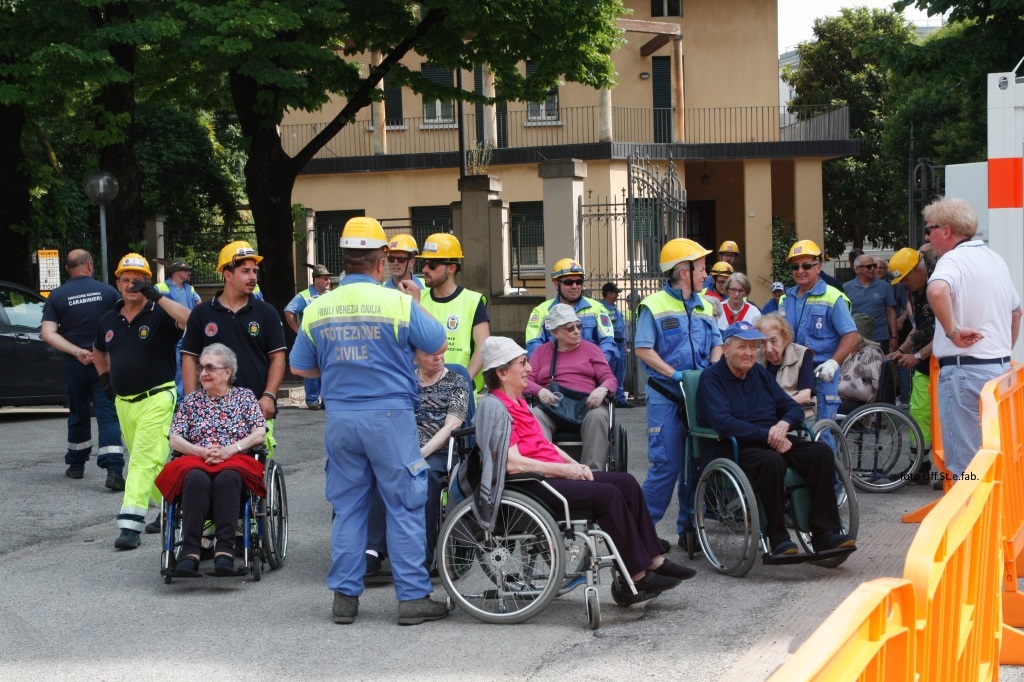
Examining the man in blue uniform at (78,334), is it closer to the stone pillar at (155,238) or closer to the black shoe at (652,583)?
the black shoe at (652,583)

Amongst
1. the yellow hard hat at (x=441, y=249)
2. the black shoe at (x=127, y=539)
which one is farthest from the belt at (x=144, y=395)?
the yellow hard hat at (x=441, y=249)

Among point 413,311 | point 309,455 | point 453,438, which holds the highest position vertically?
point 413,311

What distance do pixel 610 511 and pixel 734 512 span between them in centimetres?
114

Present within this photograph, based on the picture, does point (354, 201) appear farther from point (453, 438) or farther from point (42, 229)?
point (453, 438)

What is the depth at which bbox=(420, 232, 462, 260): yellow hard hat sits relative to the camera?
862 cm

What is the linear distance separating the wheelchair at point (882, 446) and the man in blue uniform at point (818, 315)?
2.71 ft

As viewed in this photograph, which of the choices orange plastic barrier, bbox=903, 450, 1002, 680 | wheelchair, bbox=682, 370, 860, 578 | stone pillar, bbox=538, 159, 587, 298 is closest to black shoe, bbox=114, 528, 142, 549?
wheelchair, bbox=682, 370, 860, 578

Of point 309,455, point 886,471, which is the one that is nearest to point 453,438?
point 886,471

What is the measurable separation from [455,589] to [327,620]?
68 centimetres

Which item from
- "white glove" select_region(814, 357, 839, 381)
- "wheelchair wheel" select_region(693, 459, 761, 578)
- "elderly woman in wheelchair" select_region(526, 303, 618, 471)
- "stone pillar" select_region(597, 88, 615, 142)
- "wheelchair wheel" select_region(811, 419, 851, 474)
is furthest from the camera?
"stone pillar" select_region(597, 88, 615, 142)

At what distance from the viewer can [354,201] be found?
3594cm

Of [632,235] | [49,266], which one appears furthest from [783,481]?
[49,266]

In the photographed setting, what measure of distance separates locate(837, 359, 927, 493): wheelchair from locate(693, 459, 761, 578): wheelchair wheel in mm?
2909

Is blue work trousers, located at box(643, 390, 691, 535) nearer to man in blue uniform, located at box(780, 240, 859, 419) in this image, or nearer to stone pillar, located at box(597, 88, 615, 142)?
man in blue uniform, located at box(780, 240, 859, 419)
